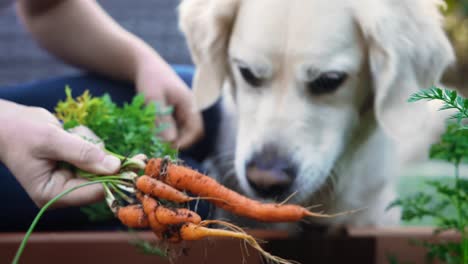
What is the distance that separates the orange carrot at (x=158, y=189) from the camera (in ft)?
3.56

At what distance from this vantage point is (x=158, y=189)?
1089 mm

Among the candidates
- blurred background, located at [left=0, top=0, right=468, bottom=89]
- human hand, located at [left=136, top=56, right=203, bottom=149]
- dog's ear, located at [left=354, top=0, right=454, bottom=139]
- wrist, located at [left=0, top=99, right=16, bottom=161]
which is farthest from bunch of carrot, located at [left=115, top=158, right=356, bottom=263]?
blurred background, located at [left=0, top=0, right=468, bottom=89]

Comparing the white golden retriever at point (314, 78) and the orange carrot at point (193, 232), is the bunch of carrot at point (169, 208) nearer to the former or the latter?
the orange carrot at point (193, 232)

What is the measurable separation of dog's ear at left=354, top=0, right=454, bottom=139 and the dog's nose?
1.06 ft

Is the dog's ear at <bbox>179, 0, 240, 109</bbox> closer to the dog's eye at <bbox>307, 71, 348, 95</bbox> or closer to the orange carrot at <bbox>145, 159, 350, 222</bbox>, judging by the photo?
the dog's eye at <bbox>307, 71, 348, 95</bbox>

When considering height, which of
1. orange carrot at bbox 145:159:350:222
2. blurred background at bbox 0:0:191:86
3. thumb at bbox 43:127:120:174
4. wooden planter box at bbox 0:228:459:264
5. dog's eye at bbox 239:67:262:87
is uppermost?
thumb at bbox 43:127:120:174

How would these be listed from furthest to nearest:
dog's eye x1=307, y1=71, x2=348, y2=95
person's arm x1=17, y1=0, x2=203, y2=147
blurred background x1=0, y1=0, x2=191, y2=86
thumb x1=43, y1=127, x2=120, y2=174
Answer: blurred background x1=0, y1=0, x2=191, y2=86, person's arm x1=17, y1=0, x2=203, y2=147, dog's eye x1=307, y1=71, x2=348, y2=95, thumb x1=43, y1=127, x2=120, y2=174

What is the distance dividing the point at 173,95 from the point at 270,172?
0.40 metres

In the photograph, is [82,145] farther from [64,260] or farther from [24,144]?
[64,260]

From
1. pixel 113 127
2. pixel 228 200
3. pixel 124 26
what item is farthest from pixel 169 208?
pixel 124 26

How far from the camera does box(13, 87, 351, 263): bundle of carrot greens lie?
1.09 metres

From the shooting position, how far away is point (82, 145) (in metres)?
1.08

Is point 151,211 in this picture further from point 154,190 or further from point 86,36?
point 86,36

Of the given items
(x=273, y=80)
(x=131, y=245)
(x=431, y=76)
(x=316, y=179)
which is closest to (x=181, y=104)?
(x=273, y=80)
